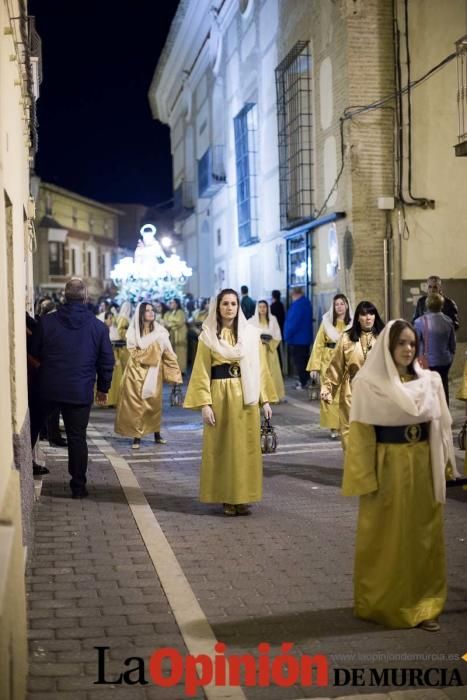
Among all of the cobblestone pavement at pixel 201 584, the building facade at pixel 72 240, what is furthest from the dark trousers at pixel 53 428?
the building facade at pixel 72 240

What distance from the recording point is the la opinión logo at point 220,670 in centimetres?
455

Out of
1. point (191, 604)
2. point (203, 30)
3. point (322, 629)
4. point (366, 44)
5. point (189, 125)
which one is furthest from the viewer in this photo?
point (189, 125)

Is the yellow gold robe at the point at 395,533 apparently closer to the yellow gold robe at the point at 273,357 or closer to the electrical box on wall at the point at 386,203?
the yellow gold robe at the point at 273,357

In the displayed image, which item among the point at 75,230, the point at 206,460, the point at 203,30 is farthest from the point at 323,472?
the point at 75,230

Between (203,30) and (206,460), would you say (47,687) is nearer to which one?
(206,460)

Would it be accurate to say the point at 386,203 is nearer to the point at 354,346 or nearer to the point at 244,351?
the point at 354,346

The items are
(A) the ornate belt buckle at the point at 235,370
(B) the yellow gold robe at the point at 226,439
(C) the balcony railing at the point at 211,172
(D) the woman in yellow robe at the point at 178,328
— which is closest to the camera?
(B) the yellow gold robe at the point at 226,439

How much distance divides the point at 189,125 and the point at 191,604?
3543cm

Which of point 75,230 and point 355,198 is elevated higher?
point 75,230

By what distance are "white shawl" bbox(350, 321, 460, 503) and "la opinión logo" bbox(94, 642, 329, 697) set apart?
1260 mm

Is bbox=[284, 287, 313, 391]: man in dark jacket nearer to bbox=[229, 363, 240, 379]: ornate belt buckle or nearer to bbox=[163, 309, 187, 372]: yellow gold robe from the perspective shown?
bbox=[163, 309, 187, 372]: yellow gold robe

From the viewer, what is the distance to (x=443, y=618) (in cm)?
539

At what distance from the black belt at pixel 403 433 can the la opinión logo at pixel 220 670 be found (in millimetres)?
1304

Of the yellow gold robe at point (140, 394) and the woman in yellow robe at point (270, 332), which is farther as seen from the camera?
the woman in yellow robe at point (270, 332)
